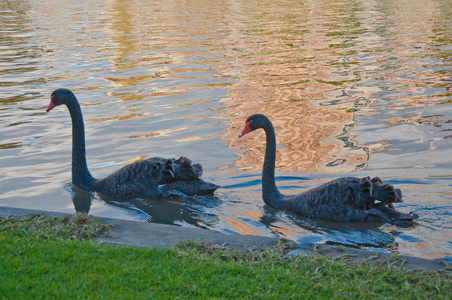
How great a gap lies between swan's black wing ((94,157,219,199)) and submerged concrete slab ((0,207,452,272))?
2006mm

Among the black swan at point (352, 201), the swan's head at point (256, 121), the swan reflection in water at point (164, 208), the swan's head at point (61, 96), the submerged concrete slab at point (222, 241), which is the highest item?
the swan's head at point (61, 96)

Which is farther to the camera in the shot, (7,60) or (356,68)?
(7,60)

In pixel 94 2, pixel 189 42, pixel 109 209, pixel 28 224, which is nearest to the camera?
pixel 28 224

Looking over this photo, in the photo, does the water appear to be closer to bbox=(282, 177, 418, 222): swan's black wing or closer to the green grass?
bbox=(282, 177, 418, 222): swan's black wing

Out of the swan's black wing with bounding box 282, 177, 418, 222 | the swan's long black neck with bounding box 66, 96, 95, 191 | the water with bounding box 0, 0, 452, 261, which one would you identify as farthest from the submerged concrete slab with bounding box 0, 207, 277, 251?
A: the swan's long black neck with bounding box 66, 96, 95, 191

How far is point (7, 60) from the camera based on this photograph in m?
17.0

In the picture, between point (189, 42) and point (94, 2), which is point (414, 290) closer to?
point (189, 42)

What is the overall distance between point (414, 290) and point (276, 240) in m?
1.25

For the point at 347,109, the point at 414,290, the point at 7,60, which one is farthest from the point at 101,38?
the point at 414,290

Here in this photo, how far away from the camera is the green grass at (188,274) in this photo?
146 inches

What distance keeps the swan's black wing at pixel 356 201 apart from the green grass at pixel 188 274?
1.80 meters

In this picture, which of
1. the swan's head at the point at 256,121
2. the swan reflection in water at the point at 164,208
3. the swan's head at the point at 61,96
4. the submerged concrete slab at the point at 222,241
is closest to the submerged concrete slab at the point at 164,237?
the submerged concrete slab at the point at 222,241

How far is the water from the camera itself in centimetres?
681

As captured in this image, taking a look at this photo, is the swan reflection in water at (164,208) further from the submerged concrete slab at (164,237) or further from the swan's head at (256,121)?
the submerged concrete slab at (164,237)
